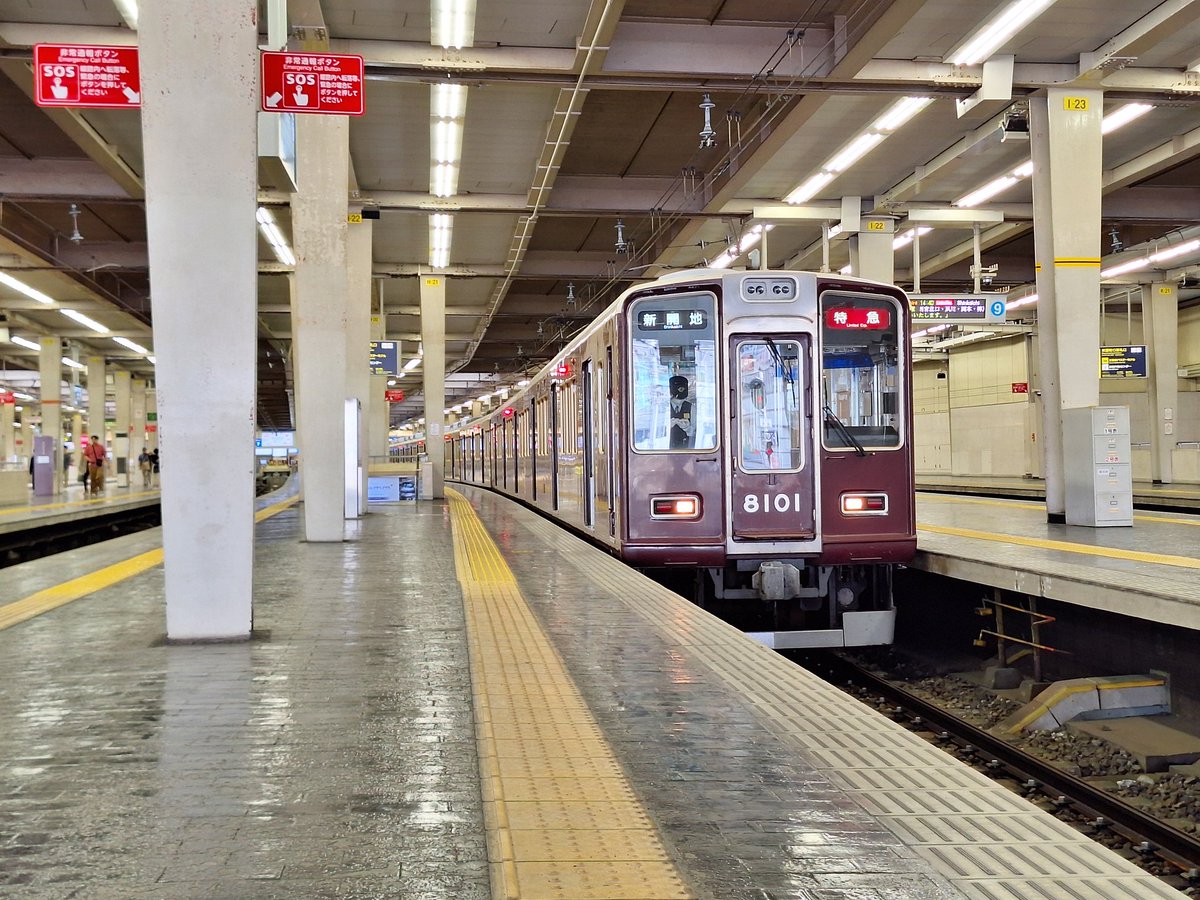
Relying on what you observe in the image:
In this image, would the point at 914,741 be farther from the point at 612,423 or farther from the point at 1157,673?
the point at 612,423

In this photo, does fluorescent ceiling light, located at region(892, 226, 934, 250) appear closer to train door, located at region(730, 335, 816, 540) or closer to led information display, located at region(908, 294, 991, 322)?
led information display, located at region(908, 294, 991, 322)

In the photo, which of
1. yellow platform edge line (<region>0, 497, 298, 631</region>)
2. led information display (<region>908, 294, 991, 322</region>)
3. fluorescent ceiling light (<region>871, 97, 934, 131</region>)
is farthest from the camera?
led information display (<region>908, 294, 991, 322</region>)

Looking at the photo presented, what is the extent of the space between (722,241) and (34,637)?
1902 centimetres

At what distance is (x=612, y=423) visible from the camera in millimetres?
9273

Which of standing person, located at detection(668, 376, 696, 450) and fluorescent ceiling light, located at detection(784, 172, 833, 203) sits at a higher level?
fluorescent ceiling light, located at detection(784, 172, 833, 203)

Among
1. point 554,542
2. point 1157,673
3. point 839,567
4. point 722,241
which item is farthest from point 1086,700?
point 722,241

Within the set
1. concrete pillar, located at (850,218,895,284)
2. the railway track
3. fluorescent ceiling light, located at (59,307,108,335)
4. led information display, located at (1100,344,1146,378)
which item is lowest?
the railway track

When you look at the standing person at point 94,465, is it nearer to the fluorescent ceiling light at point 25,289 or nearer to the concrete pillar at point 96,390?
the fluorescent ceiling light at point 25,289

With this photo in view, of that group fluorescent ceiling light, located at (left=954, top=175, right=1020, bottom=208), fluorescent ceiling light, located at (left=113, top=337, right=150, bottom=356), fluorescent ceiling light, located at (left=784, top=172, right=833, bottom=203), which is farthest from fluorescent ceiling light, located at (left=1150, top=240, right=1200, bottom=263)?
fluorescent ceiling light, located at (left=113, top=337, right=150, bottom=356)

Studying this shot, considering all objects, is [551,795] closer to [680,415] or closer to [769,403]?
[680,415]

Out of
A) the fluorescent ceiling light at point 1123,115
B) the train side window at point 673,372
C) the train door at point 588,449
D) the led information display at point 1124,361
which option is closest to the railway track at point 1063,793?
the train side window at point 673,372

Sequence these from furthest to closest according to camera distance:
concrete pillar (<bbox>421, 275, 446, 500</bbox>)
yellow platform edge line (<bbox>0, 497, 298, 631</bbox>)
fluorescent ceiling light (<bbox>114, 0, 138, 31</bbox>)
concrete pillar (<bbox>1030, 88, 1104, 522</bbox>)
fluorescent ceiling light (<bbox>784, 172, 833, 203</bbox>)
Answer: concrete pillar (<bbox>421, 275, 446, 500</bbox>) < fluorescent ceiling light (<bbox>784, 172, 833, 203</bbox>) < concrete pillar (<bbox>1030, 88, 1104, 522</bbox>) < fluorescent ceiling light (<bbox>114, 0, 138, 31</bbox>) < yellow platform edge line (<bbox>0, 497, 298, 631</bbox>)

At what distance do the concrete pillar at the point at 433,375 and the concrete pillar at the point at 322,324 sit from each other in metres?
12.0

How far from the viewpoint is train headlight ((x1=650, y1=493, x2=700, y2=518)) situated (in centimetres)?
860
